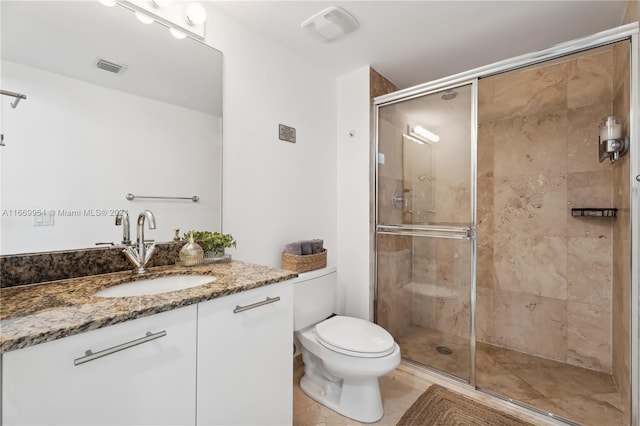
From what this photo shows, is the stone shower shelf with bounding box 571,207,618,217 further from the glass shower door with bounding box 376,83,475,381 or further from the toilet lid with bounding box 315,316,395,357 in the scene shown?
the toilet lid with bounding box 315,316,395,357

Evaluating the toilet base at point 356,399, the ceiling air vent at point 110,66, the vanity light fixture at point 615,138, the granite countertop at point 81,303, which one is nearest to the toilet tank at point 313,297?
the toilet base at point 356,399

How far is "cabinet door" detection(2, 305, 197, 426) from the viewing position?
666 millimetres

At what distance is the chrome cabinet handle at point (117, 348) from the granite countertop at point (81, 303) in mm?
71

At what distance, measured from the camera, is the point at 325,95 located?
2342mm

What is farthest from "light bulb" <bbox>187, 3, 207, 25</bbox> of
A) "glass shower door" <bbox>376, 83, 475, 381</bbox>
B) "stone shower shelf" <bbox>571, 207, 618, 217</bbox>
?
"stone shower shelf" <bbox>571, 207, 618, 217</bbox>

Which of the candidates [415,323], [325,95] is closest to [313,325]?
[415,323]

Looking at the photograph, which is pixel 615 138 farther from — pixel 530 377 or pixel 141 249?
pixel 141 249

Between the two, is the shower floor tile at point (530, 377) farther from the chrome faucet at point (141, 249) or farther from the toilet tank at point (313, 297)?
the chrome faucet at point (141, 249)

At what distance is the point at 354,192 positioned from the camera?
2336 millimetres

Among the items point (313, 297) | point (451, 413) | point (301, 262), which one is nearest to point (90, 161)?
point (301, 262)

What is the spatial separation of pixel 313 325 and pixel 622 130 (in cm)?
203

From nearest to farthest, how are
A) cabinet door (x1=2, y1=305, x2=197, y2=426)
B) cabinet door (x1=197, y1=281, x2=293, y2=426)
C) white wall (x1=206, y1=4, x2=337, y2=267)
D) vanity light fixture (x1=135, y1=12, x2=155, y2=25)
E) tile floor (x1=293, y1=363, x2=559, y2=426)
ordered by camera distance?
cabinet door (x1=2, y1=305, x2=197, y2=426), cabinet door (x1=197, y1=281, x2=293, y2=426), vanity light fixture (x1=135, y1=12, x2=155, y2=25), tile floor (x1=293, y1=363, x2=559, y2=426), white wall (x1=206, y1=4, x2=337, y2=267)

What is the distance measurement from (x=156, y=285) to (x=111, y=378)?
51 cm

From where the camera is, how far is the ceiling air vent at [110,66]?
1255 mm
